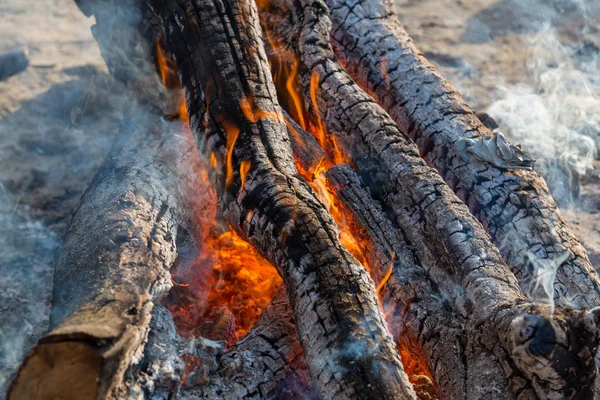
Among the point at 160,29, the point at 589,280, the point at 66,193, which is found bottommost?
the point at 66,193

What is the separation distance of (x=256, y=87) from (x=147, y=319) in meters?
1.35

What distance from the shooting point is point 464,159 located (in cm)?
303

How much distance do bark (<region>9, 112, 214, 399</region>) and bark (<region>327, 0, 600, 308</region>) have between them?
1259 millimetres

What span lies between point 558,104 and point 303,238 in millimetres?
3681

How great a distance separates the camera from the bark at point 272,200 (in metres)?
1.93

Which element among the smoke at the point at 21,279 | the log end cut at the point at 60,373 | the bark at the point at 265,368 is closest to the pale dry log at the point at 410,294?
the bark at the point at 265,368

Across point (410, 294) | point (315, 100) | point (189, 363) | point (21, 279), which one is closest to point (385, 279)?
point (410, 294)

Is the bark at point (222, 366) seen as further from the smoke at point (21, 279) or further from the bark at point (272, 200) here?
the smoke at point (21, 279)

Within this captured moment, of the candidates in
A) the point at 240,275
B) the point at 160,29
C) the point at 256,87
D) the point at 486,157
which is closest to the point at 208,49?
the point at 256,87

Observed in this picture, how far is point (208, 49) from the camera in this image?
2.86 meters

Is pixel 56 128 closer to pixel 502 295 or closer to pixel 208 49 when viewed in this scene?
pixel 208 49

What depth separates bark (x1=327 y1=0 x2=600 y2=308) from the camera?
2713mm

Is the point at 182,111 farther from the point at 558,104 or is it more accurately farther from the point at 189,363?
the point at 558,104

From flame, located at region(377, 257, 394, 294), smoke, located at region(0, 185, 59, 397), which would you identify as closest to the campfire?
flame, located at region(377, 257, 394, 294)
